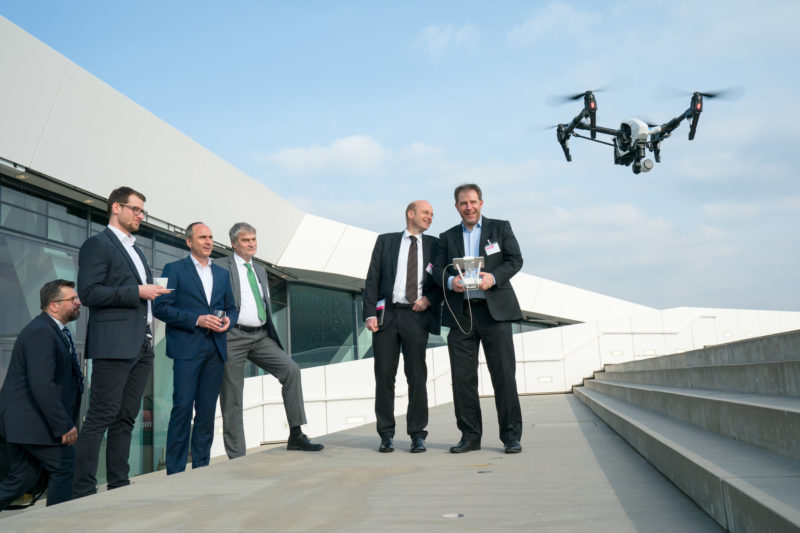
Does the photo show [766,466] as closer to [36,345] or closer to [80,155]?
[36,345]

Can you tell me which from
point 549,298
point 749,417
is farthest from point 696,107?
point 749,417

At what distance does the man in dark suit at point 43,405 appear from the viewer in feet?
12.1

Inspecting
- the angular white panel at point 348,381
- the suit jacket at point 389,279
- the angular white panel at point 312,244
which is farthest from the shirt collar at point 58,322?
the angular white panel at point 312,244

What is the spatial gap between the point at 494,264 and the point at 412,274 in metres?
0.55

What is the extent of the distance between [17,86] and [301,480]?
570 cm

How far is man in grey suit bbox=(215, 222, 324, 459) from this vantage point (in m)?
4.40

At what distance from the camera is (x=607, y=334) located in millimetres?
14102

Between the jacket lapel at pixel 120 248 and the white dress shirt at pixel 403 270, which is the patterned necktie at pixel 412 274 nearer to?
the white dress shirt at pixel 403 270

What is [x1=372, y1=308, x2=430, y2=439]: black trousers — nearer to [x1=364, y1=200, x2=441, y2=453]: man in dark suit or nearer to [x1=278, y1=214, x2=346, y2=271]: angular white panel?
[x1=364, y1=200, x2=441, y2=453]: man in dark suit

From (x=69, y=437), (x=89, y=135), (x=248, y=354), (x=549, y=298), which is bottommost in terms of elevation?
(x=69, y=437)

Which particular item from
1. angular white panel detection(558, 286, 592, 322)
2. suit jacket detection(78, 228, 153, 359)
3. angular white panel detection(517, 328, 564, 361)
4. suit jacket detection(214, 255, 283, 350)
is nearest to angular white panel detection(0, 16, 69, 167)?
suit jacket detection(214, 255, 283, 350)

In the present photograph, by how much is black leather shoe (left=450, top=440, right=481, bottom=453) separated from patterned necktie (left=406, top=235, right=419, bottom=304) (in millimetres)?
948

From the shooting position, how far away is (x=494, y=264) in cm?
405

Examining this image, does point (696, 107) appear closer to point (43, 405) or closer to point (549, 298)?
point (549, 298)
